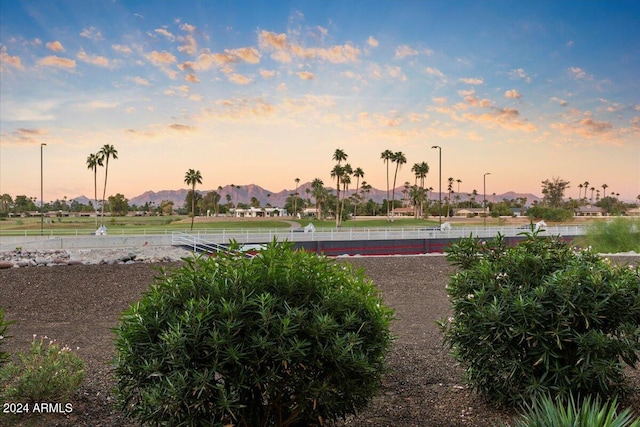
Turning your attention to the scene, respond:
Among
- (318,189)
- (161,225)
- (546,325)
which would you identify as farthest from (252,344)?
(318,189)

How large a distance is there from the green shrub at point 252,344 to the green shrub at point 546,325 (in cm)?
133

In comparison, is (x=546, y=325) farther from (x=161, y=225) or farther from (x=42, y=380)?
(x=161, y=225)

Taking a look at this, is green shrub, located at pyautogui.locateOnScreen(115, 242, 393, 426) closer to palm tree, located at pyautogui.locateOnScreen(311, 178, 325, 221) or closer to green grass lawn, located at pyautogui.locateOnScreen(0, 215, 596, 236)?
green grass lawn, located at pyautogui.locateOnScreen(0, 215, 596, 236)

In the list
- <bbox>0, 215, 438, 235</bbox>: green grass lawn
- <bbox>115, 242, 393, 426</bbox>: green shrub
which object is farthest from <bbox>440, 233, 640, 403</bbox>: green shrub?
<bbox>0, 215, 438, 235</bbox>: green grass lawn

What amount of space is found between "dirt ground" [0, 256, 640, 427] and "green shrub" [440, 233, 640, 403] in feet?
2.00

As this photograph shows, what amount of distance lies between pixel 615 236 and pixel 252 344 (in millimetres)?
32839

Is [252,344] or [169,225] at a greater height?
[252,344]

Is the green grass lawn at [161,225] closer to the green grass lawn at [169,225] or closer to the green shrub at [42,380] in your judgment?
the green grass lawn at [169,225]

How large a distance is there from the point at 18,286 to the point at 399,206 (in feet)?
563

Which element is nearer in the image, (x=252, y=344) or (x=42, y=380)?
(x=252, y=344)

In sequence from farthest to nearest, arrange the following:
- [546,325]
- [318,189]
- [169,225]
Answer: [318,189] < [169,225] < [546,325]

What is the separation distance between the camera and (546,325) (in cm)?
483

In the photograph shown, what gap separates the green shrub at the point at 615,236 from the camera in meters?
30.2

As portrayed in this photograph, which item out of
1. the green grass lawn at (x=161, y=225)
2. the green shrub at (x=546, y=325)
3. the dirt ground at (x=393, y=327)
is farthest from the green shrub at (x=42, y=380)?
the green grass lawn at (x=161, y=225)
